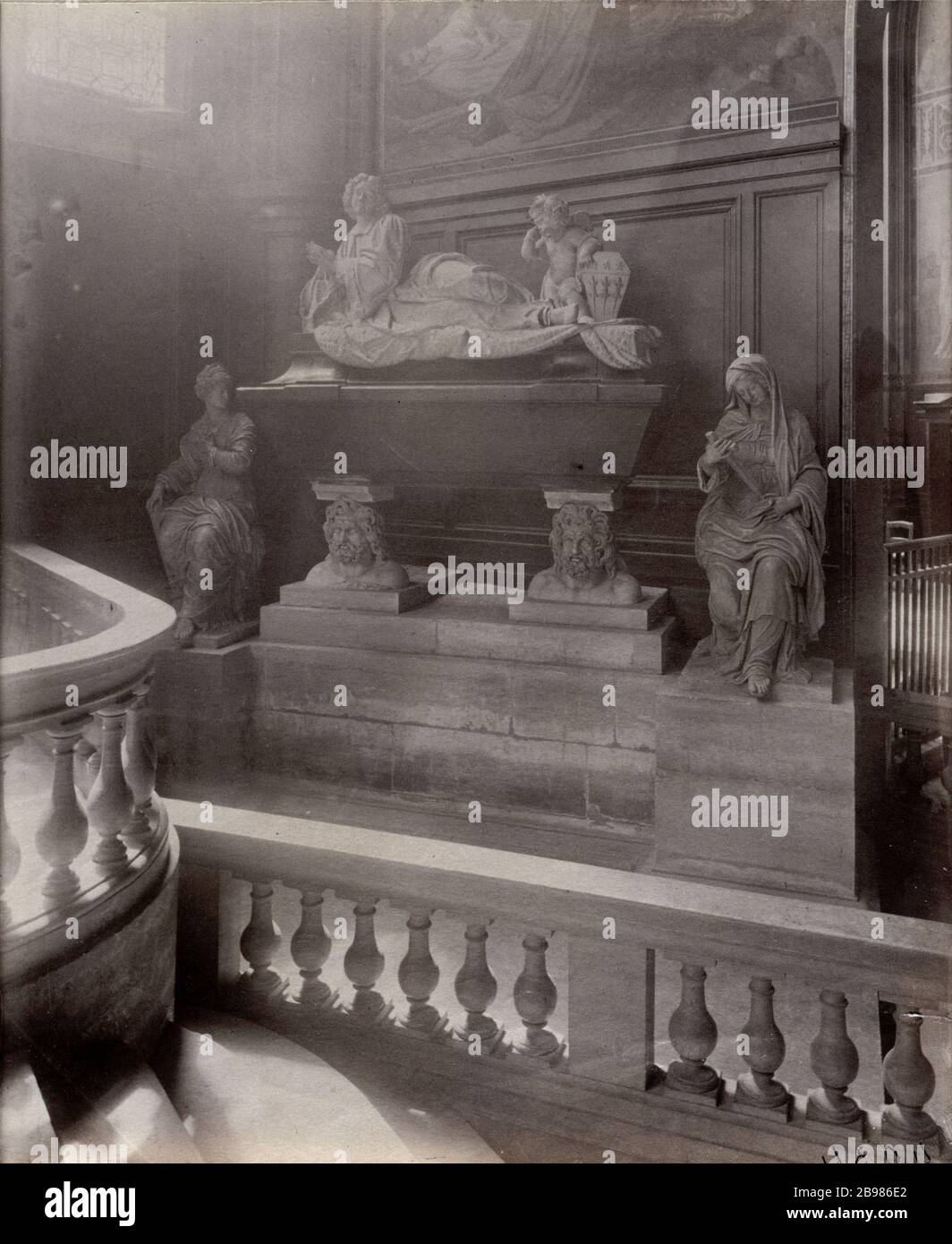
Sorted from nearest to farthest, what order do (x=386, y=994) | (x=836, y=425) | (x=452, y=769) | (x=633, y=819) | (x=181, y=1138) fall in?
(x=181, y=1138) < (x=386, y=994) < (x=633, y=819) < (x=452, y=769) < (x=836, y=425)

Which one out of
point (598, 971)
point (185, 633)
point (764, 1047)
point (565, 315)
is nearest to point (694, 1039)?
point (764, 1047)

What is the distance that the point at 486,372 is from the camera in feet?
16.7

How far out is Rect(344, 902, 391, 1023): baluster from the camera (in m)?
2.54

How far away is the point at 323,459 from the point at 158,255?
1.85 meters

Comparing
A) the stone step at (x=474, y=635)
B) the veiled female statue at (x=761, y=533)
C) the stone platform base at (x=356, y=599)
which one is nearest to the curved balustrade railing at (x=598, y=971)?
the veiled female statue at (x=761, y=533)

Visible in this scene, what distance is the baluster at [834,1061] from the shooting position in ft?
7.18

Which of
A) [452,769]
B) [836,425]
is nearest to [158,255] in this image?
[452,769]

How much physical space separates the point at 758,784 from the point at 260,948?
223cm

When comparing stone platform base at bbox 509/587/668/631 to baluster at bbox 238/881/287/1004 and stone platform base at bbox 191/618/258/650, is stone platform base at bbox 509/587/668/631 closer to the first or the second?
stone platform base at bbox 191/618/258/650

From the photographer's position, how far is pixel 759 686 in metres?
4.06

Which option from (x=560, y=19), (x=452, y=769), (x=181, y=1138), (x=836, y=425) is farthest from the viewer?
(x=560, y=19)

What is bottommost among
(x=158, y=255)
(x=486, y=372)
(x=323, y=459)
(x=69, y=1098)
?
(x=69, y=1098)

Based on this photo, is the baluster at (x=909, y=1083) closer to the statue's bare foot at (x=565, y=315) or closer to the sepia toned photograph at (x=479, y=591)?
the sepia toned photograph at (x=479, y=591)
